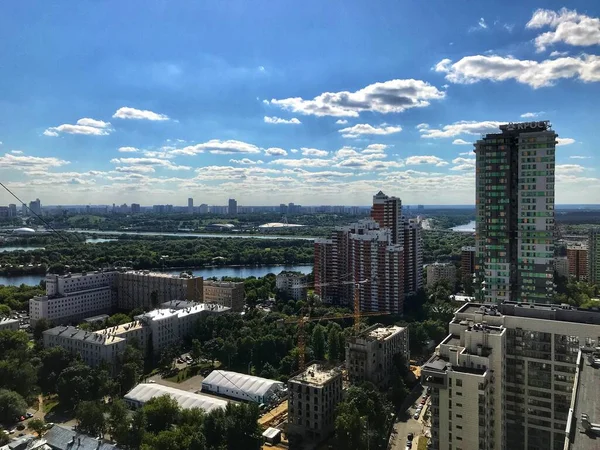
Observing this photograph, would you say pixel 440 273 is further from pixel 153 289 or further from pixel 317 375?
pixel 317 375

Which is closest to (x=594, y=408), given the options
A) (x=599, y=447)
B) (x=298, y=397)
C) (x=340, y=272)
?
(x=599, y=447)

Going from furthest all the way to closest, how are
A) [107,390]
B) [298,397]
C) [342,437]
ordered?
[107,390] < [298,397] < [342,437]

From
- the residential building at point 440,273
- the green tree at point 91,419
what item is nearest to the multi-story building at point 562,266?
the residential building at point 440,273

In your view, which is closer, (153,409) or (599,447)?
(599,447)

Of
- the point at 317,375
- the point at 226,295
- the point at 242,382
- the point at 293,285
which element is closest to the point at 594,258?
the point at 293,285

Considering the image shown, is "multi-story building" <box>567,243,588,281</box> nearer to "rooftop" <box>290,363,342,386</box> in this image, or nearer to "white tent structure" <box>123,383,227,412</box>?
"rooftop" <box>290,363,342,386</box>

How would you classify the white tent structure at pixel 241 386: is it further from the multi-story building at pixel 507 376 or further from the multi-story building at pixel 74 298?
the multi-story building at pixel 74 298

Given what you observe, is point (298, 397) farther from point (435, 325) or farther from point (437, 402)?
point (435, 325)
